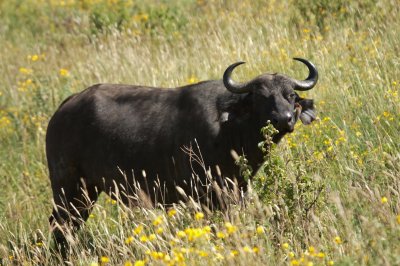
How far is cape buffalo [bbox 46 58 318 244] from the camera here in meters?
7.25

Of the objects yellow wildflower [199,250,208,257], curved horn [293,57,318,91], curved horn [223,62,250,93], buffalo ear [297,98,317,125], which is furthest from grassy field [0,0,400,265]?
curved horn [223,62,250,93]

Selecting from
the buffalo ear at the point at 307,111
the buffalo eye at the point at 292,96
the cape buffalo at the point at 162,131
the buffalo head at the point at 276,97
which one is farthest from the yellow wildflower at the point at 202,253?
the buffalo ear at the point at 307,111

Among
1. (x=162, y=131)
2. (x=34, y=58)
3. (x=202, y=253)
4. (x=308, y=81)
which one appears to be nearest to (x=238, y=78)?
(x=162, y=131)

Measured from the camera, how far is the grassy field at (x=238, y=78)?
17.6 ft

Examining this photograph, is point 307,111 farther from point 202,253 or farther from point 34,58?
point 34,58

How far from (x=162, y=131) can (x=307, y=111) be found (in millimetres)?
1374

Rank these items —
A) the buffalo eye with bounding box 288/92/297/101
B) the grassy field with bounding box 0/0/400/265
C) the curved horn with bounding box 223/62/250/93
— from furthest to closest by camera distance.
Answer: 1. the curved horn with bounding box 223/62/250/93
2. the buffalo eye with bounding box 288/92/297/101
3. the grassy field with bounding box 0/0/400/265

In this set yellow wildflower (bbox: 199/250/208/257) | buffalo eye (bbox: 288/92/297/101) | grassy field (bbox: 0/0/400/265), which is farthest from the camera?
buffalo eye (bbox: 288/92/297/101)

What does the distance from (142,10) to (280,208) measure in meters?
9.85

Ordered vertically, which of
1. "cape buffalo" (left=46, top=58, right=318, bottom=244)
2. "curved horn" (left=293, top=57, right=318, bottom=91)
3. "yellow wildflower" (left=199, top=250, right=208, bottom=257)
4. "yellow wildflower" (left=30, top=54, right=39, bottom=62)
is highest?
"yellow wildflower" (left=30, top=54, right=39, bottom=62)

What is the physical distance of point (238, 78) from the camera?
10.1 m

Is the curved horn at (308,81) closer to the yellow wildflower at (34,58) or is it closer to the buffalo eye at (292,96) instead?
the buffalo eye at (292,96)

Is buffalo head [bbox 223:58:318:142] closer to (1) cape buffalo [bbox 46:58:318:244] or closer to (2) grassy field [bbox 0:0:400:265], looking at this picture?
(1) cape buffalo [bbox 46:58:318:244]

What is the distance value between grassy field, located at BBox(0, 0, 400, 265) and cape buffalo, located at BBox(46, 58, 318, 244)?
14.0 inches
